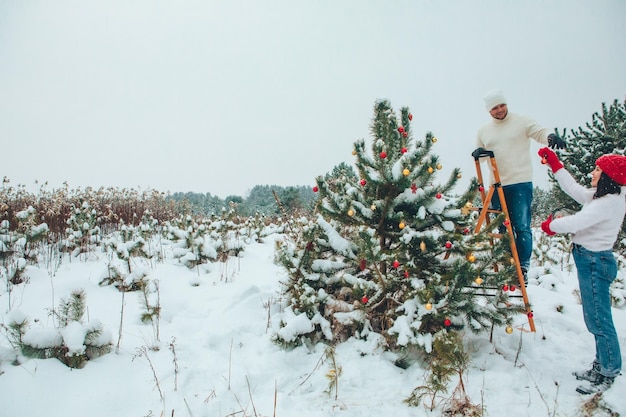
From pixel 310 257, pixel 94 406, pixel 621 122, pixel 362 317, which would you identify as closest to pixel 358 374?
pixel 362 317

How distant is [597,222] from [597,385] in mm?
1123

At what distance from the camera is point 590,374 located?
231cm

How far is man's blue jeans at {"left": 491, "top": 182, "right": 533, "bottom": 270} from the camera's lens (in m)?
3.38

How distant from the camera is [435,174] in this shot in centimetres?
305

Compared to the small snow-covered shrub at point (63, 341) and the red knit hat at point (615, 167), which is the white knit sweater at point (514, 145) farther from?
the small snow-covered shrub at point (63, 341)

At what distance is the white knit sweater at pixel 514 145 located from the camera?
337cm

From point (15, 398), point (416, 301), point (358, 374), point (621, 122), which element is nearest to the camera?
point (15, 398)

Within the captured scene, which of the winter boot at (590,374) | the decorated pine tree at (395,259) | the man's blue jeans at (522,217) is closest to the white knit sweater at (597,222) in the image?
the decorated pine tree at (395,259)

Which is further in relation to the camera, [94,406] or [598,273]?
[598,273]

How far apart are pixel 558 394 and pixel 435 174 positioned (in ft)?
6.21

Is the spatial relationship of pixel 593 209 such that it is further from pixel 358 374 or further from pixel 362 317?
pixel 358 374

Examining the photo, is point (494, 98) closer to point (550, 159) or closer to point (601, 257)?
point (550, 159)

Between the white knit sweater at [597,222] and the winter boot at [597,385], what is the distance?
89 centimetres

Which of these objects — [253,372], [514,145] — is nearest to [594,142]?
[514,145]
